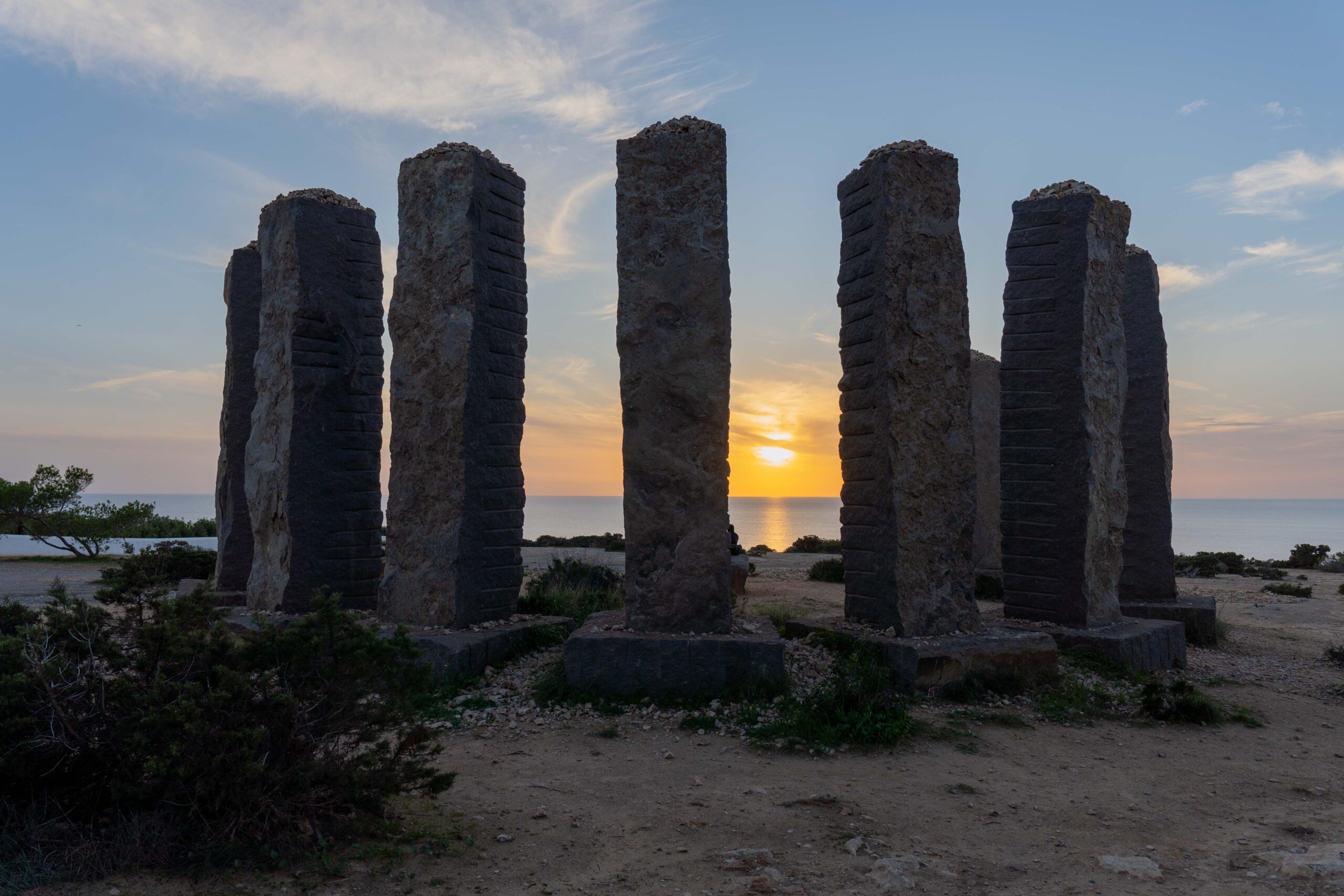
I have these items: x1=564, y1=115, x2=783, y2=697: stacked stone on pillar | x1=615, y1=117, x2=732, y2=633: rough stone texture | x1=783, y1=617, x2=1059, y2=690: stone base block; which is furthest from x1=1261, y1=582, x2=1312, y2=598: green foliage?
x1=615, y1=117, x2=732, y2=633: rough stone texture

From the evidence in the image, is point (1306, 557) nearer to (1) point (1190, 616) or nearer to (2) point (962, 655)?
(1) point (1190, 616)

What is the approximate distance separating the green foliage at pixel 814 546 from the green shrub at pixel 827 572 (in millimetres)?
7181

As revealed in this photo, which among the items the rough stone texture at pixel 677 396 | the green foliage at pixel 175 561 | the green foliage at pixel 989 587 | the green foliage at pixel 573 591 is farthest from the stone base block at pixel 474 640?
the green foliage at pixel 989 587

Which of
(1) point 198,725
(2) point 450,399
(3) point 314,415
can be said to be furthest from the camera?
(3) point 314,415

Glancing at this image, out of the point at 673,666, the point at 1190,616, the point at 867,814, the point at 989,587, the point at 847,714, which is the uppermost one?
the point at 989,587

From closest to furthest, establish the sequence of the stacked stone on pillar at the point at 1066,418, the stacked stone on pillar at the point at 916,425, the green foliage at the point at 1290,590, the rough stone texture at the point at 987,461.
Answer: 1. the stacked stone on pillar at the point at 916,425
2. the stacked stone on pillar at the point at 1066,418
3. the rough stone texture at the point at 987,461
4. the green foliage at the point at 1290,590

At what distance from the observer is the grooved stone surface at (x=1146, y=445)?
32.1 ft

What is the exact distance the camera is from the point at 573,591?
1001cm

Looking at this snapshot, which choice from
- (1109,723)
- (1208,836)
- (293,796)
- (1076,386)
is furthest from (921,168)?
(293,796)

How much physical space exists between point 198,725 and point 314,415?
527cm

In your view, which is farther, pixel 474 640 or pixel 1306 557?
pixel 1306 557

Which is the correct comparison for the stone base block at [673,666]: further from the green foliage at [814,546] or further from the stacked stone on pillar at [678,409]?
the green foliage at [814,546]

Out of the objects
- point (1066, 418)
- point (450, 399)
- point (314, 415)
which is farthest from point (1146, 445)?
point (314, 415)

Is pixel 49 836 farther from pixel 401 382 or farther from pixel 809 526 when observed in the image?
pixel 809 526
